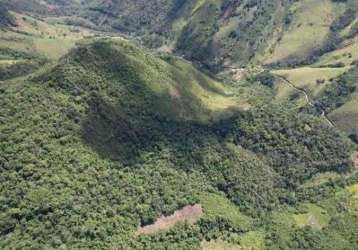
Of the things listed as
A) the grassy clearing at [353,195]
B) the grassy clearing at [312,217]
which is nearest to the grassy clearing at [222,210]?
the grassy clearing at [312,217]

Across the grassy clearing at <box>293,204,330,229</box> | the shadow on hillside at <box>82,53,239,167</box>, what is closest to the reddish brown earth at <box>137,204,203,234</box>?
the shadow on hillside at <box>82,53,239,167</box>

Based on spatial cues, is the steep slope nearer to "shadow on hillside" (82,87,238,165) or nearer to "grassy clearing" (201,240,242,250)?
"shadow on hillside" (82,87,238,165)

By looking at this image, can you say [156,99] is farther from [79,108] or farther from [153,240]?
[153,240]

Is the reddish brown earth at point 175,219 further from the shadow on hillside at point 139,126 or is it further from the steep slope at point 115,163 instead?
the shadow on hillside at point 139,126

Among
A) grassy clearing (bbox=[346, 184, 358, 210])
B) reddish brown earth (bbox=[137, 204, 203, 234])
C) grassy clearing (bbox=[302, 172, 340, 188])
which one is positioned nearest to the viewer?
reddish brown earth (bbox=[137, 204, 203, 234])

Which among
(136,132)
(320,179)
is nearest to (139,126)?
(136,132)

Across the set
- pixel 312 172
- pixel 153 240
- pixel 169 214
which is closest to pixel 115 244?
pixel 153 240
